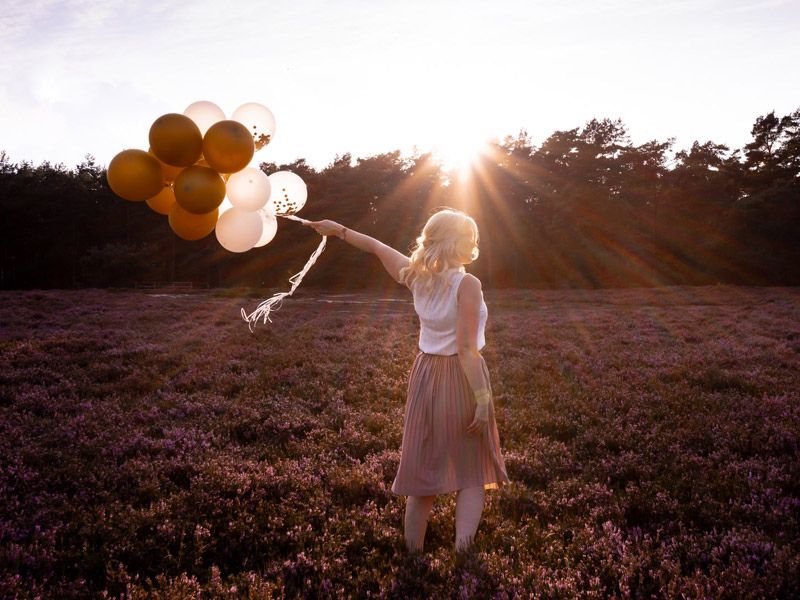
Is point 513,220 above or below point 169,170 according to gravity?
above

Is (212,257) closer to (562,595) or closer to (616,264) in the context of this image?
(616,264)

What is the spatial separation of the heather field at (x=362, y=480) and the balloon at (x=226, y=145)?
11.0 ft

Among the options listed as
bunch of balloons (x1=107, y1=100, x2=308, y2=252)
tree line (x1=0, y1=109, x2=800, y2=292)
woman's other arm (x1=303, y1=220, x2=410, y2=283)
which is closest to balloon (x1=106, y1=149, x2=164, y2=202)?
bunch of balloons (x1=107, y1=100, x2=308, y2=252)

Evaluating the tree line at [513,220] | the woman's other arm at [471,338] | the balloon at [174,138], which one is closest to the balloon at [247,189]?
the balloon at [174,138]

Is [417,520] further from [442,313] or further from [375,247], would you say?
[375,247]

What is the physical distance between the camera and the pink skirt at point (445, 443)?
4.71m

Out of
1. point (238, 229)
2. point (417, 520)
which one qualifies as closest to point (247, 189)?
point (238, 229)

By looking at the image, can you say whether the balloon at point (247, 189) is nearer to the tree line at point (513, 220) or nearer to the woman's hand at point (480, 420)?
the woman's hand at point (480, 420)

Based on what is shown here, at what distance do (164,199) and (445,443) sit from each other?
3.74 m

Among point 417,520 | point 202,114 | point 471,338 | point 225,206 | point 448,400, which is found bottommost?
point 417,520

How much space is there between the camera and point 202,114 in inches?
222

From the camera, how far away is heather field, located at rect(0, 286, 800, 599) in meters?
4.36

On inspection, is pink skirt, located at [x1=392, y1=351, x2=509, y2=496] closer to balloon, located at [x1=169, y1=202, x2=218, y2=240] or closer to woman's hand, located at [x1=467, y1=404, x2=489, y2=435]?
woman's hand, located at [x1=467, y1=404, x2=489, y2=435]

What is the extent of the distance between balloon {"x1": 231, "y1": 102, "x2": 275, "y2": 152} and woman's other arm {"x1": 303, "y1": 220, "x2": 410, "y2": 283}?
1.15 meters
